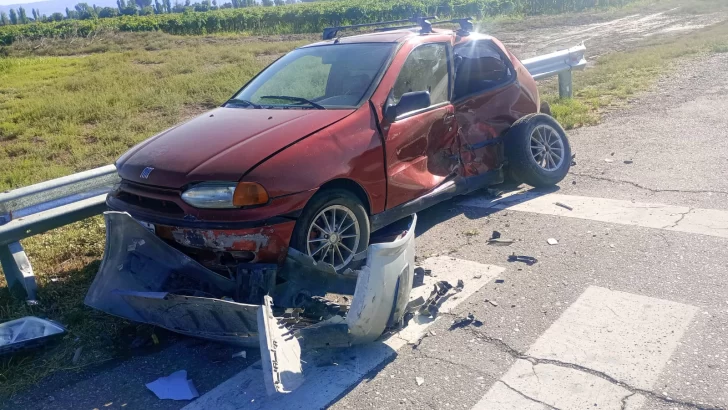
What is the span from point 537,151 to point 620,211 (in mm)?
1110

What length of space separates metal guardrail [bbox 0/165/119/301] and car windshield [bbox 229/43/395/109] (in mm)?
1447

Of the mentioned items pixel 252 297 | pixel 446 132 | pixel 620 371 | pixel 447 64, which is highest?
pixel 447 64

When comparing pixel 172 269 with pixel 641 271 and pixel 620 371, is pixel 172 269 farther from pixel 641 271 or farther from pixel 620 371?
pixel 641 271

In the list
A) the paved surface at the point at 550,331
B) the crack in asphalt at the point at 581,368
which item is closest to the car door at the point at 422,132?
the paved surface at the point at 550,331

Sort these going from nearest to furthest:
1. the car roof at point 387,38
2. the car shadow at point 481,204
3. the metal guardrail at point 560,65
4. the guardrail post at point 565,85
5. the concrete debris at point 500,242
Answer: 1. the concrete debris at point 500,242
2. the car roof at point 387,38
3. the car shadow at point 481,204
4. the metal guardrail at point 560,65
5. the guardrail post at point 565,85

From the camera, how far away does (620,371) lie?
11.5 feet

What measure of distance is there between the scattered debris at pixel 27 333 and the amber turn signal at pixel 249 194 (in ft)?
4.66

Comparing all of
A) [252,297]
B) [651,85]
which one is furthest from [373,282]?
[651,85]

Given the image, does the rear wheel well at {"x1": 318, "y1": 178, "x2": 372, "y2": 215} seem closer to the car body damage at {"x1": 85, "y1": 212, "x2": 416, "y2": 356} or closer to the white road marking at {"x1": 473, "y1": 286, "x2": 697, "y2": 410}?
the car body damage at {"x1": 85, "y1": 212, "x2": 416, "y2": 356}

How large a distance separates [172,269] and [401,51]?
2651 mm

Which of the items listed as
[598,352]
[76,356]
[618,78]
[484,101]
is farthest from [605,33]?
[76,356]

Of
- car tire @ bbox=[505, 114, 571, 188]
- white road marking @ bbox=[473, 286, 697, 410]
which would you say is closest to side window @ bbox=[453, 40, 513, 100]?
car tire @ bbox=[505, 114, 571, 188]

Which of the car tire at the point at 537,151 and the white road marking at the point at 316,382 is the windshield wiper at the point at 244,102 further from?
the car tire at the point at 537,151

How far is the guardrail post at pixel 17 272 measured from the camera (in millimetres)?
4719
